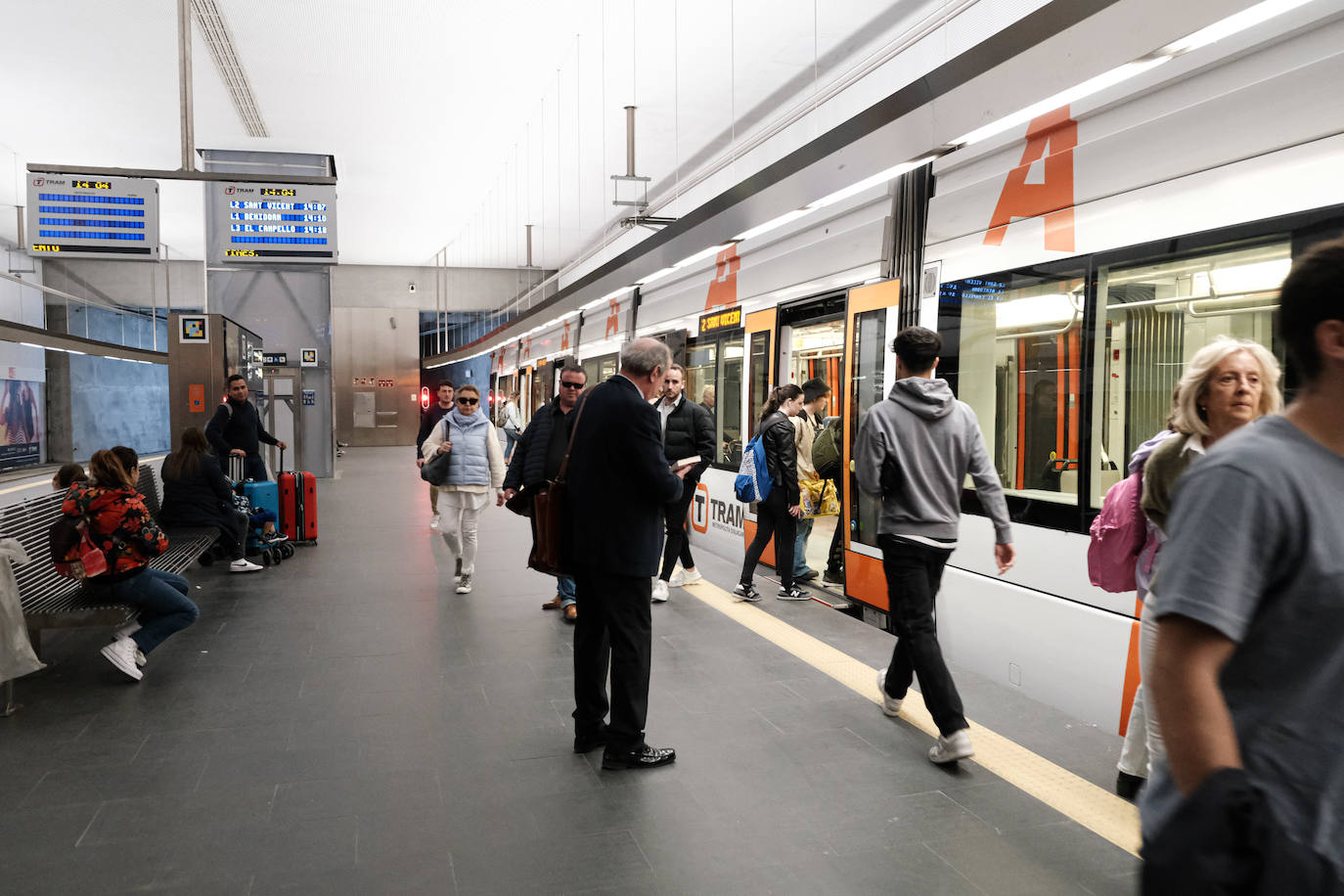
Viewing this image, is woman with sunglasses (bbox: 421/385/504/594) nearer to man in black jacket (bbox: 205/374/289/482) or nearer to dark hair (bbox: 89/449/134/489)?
dark hair (bbox: 89/449/134/489)

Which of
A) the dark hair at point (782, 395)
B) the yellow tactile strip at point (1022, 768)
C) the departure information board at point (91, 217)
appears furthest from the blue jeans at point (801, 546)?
the departure information board at point (91, 217)

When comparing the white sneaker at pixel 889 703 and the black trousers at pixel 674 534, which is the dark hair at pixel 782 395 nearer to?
the black trousers at pixel 674 534

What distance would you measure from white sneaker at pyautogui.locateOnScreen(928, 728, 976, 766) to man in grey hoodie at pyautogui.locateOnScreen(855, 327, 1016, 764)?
0.02 metres

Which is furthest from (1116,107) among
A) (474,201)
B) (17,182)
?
(17,182)

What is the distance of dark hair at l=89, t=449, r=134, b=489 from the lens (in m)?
4.47

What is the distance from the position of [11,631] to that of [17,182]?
48.8ft

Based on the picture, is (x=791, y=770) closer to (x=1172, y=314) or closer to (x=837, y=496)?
(x=1172, y=314)

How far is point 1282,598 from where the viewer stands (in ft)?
3.54

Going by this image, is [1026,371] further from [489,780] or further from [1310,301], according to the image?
[1310,301]

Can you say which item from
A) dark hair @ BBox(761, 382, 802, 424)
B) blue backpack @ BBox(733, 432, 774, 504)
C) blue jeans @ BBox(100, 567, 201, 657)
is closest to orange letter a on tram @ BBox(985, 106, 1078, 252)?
dark hair @ BBox(761, 382, 802, 424)

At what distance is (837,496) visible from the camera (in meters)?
6.52

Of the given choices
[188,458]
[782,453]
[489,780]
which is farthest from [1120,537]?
[188,458]

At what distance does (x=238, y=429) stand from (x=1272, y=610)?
892 cm

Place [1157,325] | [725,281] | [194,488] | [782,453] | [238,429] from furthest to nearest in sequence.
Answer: [238,429] → [725,281] → [194,488] → [782,453] → [1157,325]
